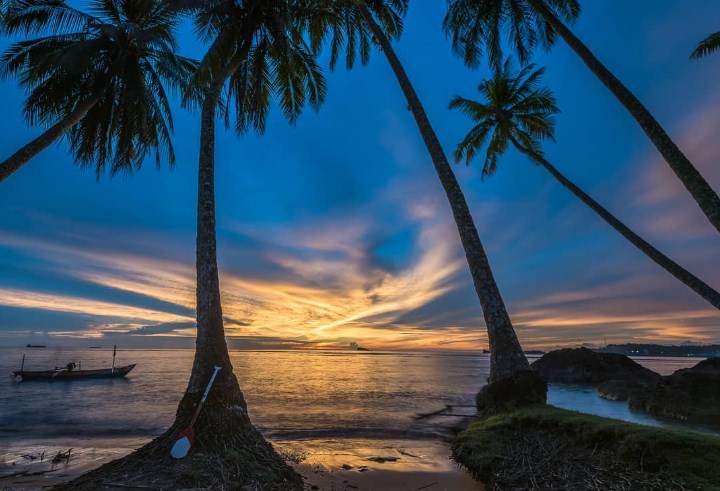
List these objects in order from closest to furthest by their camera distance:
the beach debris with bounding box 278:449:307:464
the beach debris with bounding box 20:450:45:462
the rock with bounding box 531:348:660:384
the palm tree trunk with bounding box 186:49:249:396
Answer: the palm tree trunk with bounding box 186:49:249:396 < the beach debris with bounding box 278:449:307:464 < the beach debris with bounding box 20:450:45:462 < the rock with bounding box 531:348:660:384

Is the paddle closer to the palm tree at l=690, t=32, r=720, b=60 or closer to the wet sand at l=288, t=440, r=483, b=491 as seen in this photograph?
the wet sand at l=288, t=440, r=483, b=491

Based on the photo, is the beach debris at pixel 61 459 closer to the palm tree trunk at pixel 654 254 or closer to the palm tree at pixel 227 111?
the palm tree at pixel 227 111

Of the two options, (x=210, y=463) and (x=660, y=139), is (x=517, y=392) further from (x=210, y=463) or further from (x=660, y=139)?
(x=210, y=463)

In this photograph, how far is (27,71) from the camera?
427 inches

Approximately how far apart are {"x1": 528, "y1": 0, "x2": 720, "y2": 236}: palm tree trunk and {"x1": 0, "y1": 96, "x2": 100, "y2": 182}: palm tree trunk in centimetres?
1377

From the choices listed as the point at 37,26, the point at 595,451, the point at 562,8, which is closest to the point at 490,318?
the point at 595,451

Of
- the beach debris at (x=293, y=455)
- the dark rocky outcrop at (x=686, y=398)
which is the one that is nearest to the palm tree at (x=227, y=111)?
the beach debris at (x=293, y=455)

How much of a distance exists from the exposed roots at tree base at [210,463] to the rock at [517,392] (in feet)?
17.4

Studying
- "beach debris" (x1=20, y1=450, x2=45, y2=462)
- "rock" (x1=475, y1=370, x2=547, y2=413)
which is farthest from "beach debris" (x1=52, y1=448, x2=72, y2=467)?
"rock" (x1=475, y1=370, x2=547, y2=413)

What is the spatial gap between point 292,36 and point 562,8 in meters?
9.53

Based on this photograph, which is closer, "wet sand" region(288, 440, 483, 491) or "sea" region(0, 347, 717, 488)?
"wet sand" region(288, 440, 483, 491)

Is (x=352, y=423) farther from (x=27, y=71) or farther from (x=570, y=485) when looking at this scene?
(x=27, y=71)

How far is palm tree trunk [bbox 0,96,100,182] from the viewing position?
8.09 metres

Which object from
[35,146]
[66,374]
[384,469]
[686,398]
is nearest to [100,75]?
[35,146]
